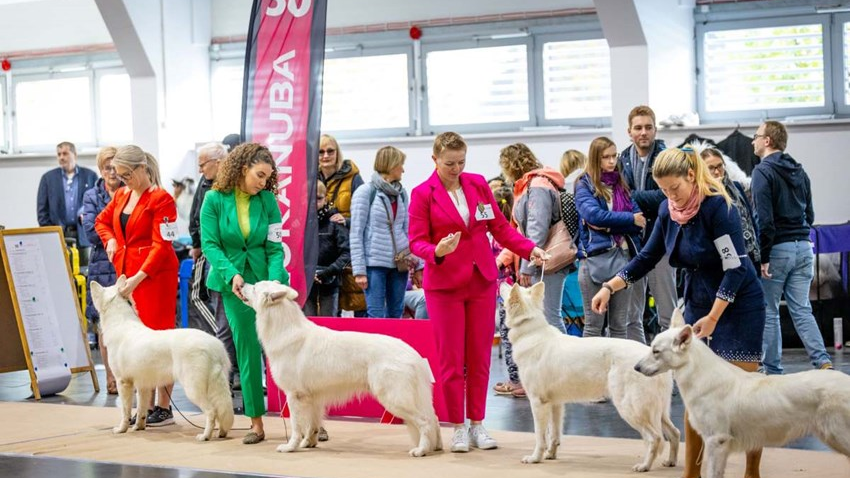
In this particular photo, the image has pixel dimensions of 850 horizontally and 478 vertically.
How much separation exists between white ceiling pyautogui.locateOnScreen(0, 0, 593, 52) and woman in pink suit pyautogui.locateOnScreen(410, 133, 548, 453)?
605 centimetres

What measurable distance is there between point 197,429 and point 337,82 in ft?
21.0

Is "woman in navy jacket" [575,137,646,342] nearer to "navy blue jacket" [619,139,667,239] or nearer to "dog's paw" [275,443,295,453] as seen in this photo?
"navy blue jacket" [619,139,667,239]

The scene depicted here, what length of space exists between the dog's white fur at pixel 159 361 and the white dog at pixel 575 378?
1.57 metres

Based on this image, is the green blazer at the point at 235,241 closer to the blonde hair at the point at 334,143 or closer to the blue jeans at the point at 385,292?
the blue jeans at the point at 385,292

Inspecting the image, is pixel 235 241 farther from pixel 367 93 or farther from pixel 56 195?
pixel 367 93

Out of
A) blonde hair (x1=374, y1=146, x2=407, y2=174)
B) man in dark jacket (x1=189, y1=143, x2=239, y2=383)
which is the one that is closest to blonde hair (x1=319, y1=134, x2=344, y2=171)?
blonde hair (x1=374, y1=146, x2=407, y2=174)

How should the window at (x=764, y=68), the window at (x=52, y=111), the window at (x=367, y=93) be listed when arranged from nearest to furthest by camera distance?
the window at (x=764, y=68) < the window at (x=367, y=93) < the window at (x=52, y=111)

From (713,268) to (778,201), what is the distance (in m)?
2.79

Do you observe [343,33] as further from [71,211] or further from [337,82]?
[71,211]

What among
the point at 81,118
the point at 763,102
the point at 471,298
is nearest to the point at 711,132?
the point at 763,102

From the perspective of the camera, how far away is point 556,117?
35.2 feet

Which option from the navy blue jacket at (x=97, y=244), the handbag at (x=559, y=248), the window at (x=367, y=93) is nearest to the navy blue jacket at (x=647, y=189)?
the handbag at (x=559, y=248)

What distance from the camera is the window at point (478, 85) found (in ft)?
35.7

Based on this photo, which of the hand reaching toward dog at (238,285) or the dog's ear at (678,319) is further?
the hand reaching toward dog at (238,285)
